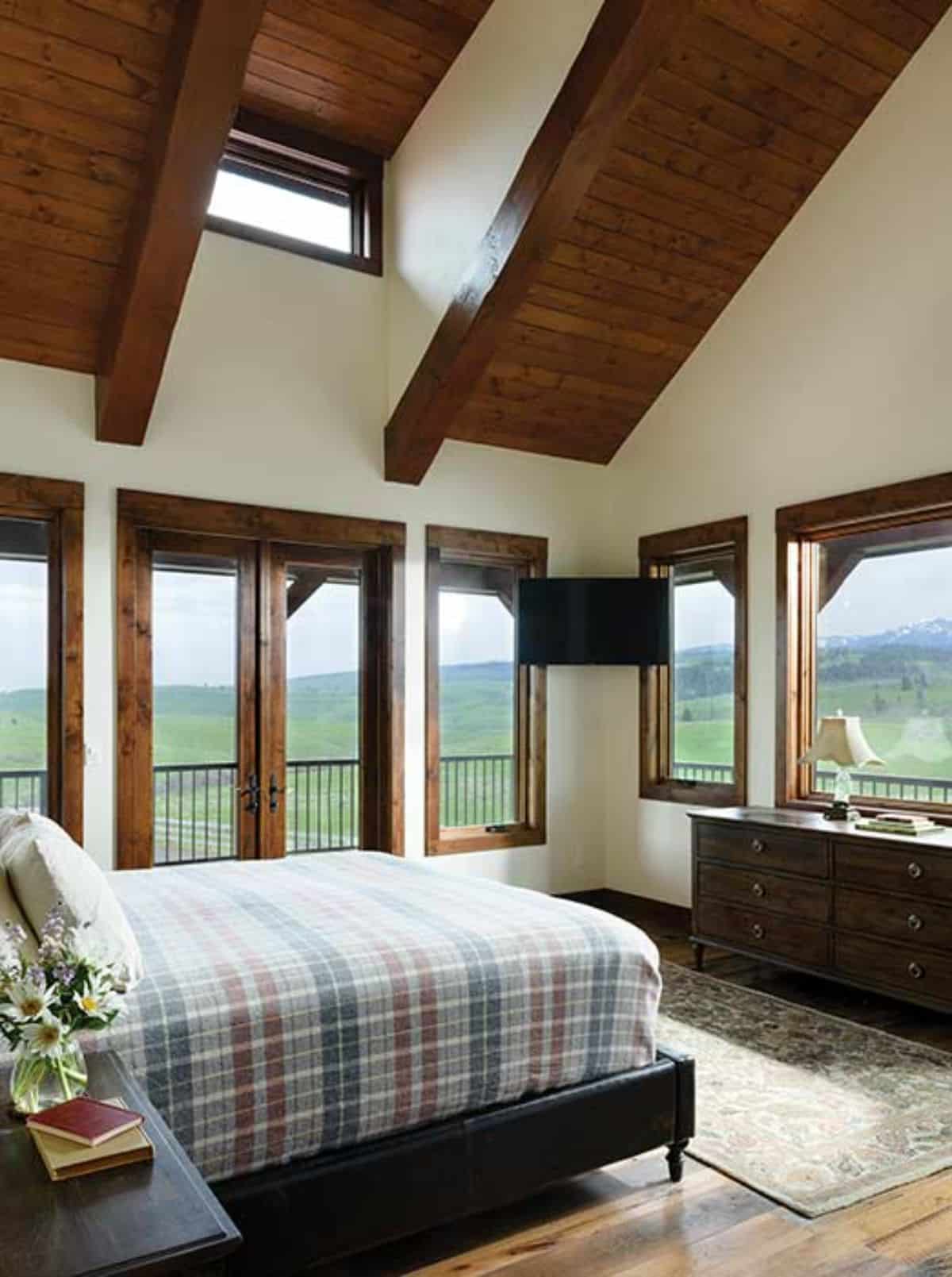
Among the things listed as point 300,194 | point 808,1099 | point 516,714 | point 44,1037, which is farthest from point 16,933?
point 300,194

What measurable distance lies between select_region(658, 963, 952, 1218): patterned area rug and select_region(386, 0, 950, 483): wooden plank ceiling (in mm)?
3291

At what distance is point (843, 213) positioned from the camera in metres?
5.16

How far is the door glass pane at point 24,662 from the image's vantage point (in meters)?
4.75

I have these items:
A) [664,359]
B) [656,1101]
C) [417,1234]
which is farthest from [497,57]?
[417,1234]

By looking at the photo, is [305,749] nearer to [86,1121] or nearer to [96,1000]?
[96,1000]

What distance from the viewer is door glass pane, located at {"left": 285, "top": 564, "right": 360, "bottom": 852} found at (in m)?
5.56

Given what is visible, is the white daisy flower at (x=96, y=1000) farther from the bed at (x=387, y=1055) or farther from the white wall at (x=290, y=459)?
the white wall at (x=290, y=459)

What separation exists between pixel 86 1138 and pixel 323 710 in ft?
13.4

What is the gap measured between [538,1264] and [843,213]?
4824 mm

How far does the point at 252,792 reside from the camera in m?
5.36

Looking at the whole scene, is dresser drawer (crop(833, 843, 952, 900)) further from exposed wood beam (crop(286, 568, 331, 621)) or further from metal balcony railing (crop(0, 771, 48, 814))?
metal balcony railing (crop(0, 771, 48, 814))

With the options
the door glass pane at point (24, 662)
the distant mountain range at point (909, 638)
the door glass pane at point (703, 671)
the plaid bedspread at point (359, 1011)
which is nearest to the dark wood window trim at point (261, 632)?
the door glass pane at point (24, 662)

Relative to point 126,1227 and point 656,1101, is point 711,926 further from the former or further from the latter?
point 126,1227

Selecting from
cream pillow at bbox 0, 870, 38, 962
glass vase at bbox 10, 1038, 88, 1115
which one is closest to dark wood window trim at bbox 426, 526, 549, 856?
cream pillow at bbox 0, 870, 38, 962
